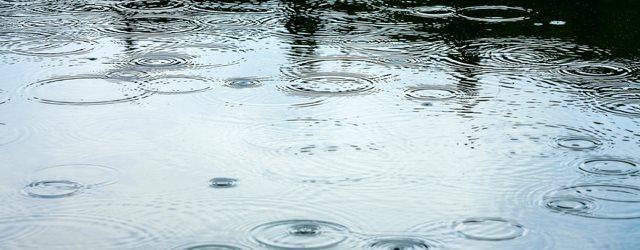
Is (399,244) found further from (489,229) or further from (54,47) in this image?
(54,47)

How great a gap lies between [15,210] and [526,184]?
4.41ft

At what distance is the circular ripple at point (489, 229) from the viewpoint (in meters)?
2.42

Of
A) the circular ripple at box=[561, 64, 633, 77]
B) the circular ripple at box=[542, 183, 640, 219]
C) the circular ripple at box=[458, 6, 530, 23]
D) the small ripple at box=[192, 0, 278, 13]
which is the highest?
the small ripple at box=[192, 0, 278, 13]

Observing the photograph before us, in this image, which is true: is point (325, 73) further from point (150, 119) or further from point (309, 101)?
point (150, 119)

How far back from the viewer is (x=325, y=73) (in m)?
3.99

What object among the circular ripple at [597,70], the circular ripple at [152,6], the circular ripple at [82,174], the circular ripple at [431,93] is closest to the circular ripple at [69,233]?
the circular ripple at [82,174]

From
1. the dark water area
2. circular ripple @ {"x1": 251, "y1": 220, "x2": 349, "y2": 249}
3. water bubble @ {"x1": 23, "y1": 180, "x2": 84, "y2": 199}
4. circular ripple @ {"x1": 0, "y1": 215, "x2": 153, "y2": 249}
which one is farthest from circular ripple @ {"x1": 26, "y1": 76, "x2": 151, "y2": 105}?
circular ripple @ {"x1": 251, "y1": 220, "x2": 349, "y2": 249}

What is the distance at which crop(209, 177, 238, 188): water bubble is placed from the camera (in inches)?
110

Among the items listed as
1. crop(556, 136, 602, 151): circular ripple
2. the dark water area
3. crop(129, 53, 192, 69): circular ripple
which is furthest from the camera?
crop(129, 53, 192, 69): circular ripple

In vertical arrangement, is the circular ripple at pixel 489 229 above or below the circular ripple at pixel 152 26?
below

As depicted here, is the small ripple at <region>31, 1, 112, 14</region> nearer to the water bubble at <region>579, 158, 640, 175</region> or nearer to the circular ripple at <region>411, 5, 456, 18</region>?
the circular ripple at <region>411, 5, 456, 18</region>

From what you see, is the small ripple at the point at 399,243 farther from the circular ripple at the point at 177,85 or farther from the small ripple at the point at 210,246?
the circular ripple at the point at 177,85

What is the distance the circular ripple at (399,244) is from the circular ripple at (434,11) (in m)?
2.86

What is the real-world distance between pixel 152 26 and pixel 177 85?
1.24m
